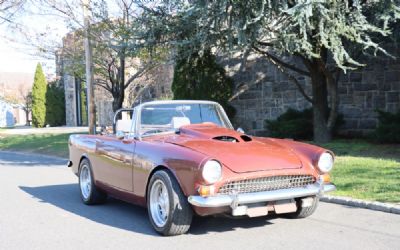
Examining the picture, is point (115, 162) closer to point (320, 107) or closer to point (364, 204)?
point (364, 204)

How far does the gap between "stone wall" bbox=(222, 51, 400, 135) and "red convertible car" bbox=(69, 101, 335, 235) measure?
8306 mm

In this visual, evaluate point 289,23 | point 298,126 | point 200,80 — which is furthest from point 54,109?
point 289,23

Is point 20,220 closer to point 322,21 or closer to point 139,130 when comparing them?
point 139,130

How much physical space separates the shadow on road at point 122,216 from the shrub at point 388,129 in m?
6.86

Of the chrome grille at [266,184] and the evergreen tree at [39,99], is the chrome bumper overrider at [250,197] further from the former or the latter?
the evergreen tree at [39,99]

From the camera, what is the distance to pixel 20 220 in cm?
719

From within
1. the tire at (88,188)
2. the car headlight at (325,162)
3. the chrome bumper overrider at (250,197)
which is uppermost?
the car headlight at (325,162)

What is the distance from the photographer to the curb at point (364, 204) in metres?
6.85

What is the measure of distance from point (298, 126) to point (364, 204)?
7957 mm

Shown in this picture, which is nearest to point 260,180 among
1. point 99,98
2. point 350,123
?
point 350,123

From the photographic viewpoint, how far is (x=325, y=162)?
633cm

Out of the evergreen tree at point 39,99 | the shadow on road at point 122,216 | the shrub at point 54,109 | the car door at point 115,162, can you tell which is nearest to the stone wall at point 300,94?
the shadow on road at point 122,216

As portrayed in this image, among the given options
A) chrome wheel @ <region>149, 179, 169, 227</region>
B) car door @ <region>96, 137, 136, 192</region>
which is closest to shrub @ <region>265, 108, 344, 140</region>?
car door @ <region>96, 137, 136, 192</region>

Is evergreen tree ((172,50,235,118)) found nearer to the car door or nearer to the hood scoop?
the car door
